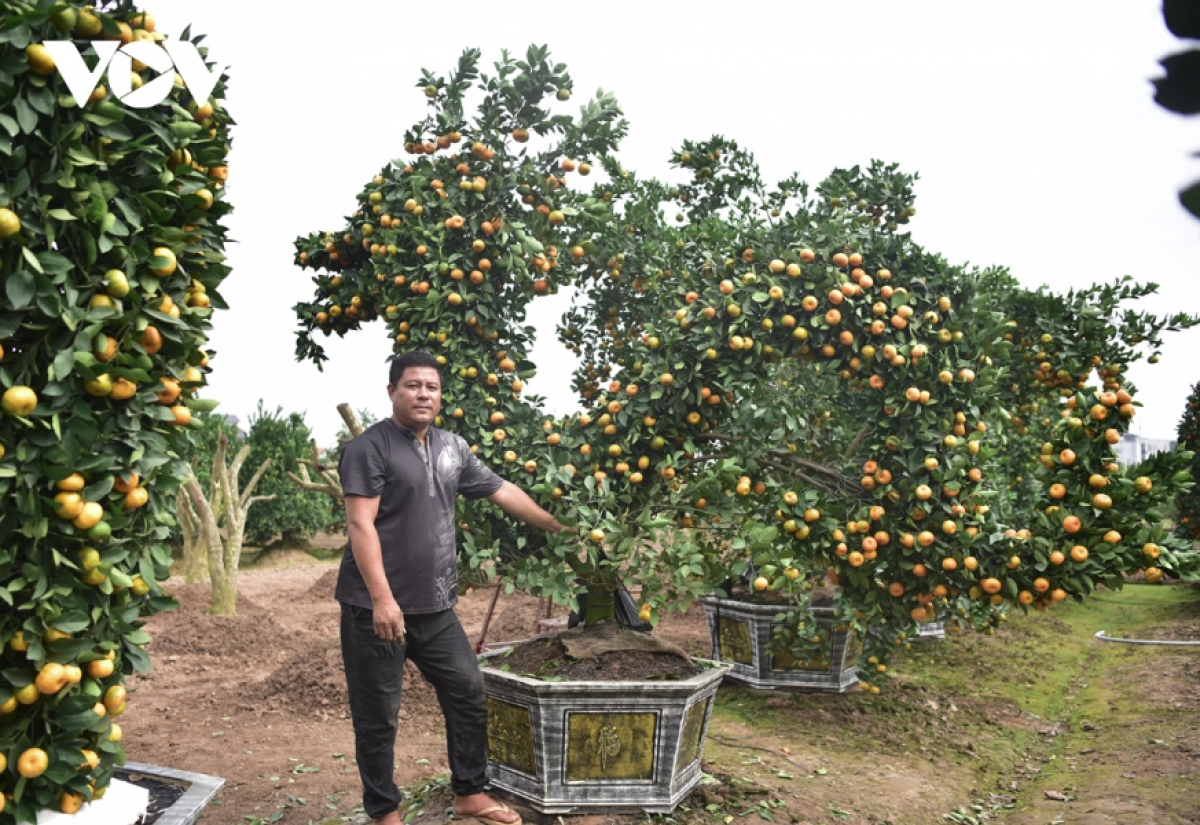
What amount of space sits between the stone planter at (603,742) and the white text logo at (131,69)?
3.03 m

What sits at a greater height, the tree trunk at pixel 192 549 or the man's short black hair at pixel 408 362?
the man's short black hair at pixel 408 362

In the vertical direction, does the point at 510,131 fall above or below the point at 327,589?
above

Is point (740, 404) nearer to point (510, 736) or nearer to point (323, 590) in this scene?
point (510, 736)

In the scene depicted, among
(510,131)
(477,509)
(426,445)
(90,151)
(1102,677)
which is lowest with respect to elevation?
(1102,677)

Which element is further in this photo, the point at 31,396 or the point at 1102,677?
the point at 1102,677

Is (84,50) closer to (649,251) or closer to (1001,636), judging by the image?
(649,251)

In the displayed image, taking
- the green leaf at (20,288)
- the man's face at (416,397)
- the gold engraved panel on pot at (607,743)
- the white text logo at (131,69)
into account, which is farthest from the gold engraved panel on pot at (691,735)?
the white text logo at (131,69)

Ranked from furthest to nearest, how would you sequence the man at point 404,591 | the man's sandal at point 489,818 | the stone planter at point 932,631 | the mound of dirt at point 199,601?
the mound of dirt at point 199,601 < the stone planter at point 932,631 < the man's sandal at point 489,818 < the man at point 404,591

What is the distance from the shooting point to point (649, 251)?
6133mm

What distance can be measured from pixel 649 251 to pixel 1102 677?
6.54 m

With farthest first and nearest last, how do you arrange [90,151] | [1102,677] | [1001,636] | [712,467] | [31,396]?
[1001,636]
[1102,677]
[712,467]
[90,151]
[31,396]

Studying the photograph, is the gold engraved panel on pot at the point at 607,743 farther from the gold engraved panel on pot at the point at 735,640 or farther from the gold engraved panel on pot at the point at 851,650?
the gold engraved panel on pot at the point at 851,650

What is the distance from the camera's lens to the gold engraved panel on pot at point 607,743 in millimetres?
4297

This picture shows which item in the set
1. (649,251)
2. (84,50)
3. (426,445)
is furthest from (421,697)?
(84,50)
